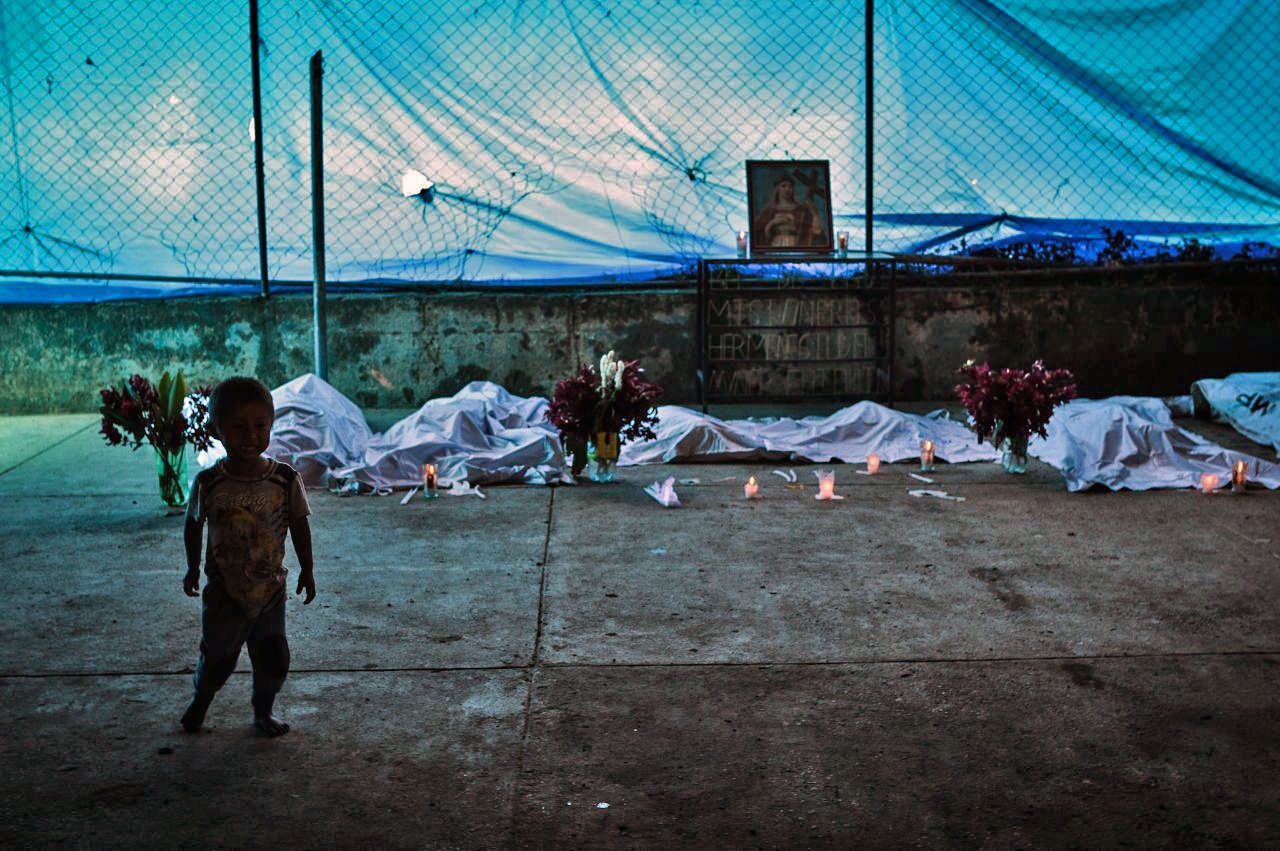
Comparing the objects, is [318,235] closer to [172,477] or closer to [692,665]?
[172,477]

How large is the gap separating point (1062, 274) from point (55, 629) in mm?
7886

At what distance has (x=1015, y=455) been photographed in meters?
7.38

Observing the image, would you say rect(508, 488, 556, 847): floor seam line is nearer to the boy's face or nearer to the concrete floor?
the concrete floor

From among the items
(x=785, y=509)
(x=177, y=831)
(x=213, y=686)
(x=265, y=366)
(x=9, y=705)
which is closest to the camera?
(x=177, y=831)

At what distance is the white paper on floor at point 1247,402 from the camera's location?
8.38 metres

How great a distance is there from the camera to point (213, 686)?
3.55m

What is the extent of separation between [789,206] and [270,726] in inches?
270

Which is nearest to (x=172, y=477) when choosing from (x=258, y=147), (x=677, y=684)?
(x=677, y=684)

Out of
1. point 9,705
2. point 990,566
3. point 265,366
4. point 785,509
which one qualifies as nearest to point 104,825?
point 9,705

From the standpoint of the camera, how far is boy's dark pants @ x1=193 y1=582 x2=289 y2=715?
11.4 feet

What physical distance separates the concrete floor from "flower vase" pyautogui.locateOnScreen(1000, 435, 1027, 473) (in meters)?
0.89

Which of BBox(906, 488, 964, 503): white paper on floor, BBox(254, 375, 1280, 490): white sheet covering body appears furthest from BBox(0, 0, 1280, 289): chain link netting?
BBox(906, 488, 964, 503): white paper on floor

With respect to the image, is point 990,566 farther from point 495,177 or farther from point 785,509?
point 495,177

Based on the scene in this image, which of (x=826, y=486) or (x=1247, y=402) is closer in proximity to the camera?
(x=826, y=486)
